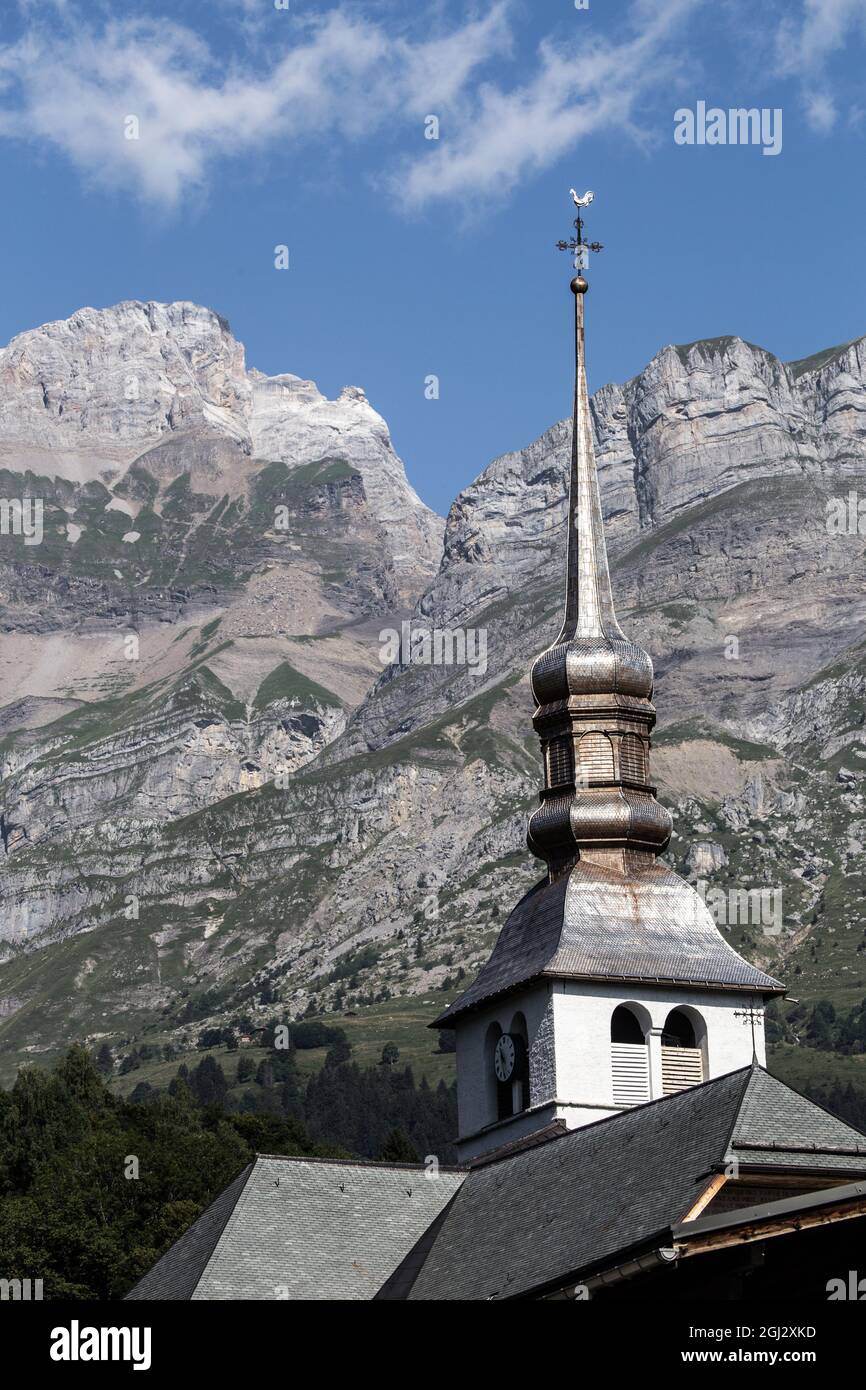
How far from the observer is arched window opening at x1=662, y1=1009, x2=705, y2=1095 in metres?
65.4

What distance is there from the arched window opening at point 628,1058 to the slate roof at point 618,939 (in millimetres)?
1621

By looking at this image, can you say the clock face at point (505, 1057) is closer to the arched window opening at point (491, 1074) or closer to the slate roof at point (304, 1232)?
the arched window opening at point (491, 1074)

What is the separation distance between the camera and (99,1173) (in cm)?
10769

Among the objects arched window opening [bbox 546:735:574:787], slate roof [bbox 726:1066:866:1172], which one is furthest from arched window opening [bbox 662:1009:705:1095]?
slate roof [bbox 726:1066:866:1172]

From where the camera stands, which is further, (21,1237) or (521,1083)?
(21,1237)

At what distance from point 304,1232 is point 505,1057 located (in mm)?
11525

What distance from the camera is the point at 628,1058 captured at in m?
65.1

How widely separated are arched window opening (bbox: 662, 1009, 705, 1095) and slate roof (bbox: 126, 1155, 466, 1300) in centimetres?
737

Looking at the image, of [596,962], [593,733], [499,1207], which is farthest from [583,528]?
[499,1207]

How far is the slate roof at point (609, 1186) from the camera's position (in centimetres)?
4878
